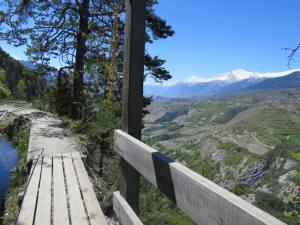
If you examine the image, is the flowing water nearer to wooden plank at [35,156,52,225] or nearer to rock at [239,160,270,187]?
wooden plank at [35,156,52,225]

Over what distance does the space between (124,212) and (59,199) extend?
77.8 inches

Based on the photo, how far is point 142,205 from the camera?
7.86m

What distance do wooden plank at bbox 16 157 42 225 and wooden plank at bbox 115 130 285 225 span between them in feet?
6.38

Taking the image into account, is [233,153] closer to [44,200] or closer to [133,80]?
[44,200]

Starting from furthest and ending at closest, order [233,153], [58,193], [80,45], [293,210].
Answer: [233,153]
[80,45]
[58,193]
[293,210]

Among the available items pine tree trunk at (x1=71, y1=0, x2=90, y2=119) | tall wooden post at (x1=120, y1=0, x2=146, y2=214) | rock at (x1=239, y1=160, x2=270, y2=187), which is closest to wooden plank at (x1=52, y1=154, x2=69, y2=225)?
tall wooden post at (x1=120, y1=0, x2=146, y2=214)

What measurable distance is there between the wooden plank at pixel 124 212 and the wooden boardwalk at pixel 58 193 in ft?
2.45

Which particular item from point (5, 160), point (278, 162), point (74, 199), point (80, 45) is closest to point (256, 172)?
point (278, 162)

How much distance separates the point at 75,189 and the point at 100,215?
1.07 metres

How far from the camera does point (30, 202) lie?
451cm

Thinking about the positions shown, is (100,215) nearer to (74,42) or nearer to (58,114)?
(74,42)

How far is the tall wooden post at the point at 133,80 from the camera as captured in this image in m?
2.94

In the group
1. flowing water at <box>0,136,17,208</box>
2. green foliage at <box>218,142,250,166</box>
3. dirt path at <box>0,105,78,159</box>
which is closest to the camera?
flowing water at <box>0,136,17,208</box>

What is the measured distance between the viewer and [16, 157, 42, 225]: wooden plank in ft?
12.9
